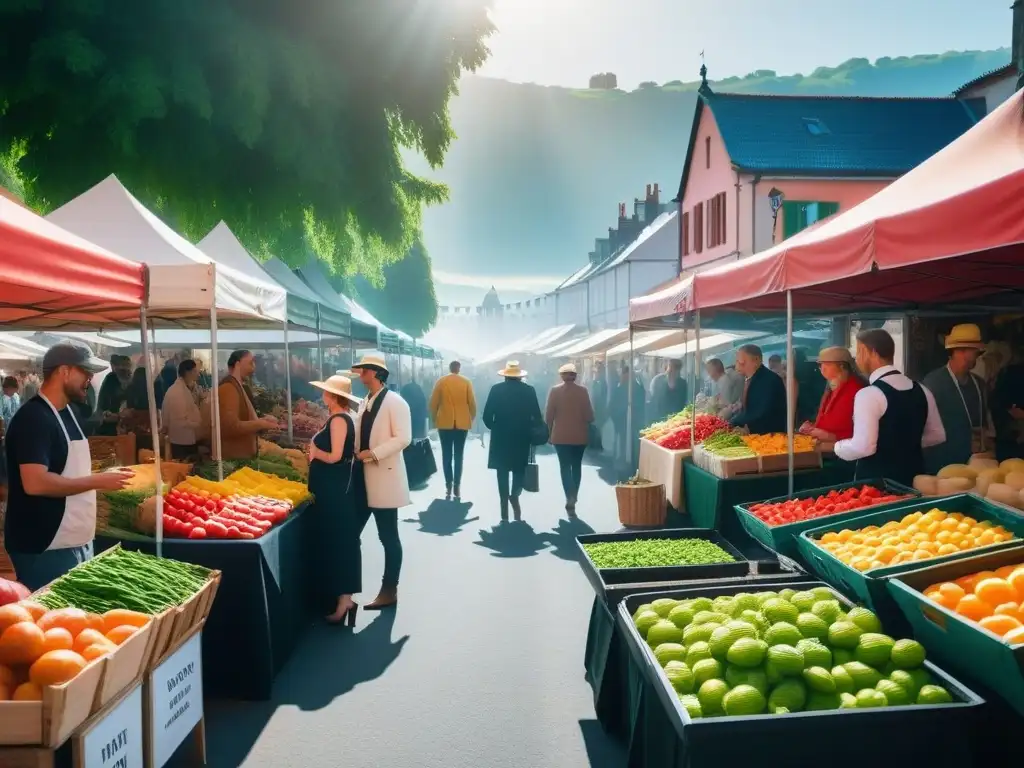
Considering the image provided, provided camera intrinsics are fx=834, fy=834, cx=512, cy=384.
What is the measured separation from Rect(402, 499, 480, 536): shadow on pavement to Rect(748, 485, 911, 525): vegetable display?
5183 mm

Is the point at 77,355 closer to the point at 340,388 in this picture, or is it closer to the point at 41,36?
the point at 340,388

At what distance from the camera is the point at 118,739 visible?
326 centimetres

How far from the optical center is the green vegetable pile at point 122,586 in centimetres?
364

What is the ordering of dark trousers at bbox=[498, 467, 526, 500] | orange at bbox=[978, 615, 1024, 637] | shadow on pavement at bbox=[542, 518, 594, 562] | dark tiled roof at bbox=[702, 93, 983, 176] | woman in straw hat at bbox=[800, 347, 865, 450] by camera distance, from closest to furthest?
orange at bbox=[978, 615, 1024, 637] → woman in straw hat at bbox=[800, 347, 865, 450] → shadow on pavement at bbox=[542, 518, 594, 562] → dark trousers at bbox=[498, 467, 526, 500] → dark tiled roof at bbox=[702, 93, 983, 176]

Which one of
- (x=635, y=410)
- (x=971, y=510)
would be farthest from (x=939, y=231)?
(x=635, y=410)

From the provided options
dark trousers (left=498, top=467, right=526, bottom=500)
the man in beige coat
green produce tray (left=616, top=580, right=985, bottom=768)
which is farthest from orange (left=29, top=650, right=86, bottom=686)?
the man in beige coat

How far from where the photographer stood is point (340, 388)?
259 inches

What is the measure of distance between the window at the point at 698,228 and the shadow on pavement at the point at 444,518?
19.5 meters

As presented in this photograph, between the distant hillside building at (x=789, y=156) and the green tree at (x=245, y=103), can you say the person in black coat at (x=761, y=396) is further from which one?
the distant hillside building at (x=789, y=156)

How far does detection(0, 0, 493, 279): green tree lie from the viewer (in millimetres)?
11164

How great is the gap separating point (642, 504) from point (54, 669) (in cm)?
700

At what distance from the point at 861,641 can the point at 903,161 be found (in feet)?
85.8

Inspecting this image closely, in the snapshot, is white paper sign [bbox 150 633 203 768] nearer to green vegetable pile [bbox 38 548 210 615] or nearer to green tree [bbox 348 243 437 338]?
green vegetable pile [bbox 38 548 210 615]

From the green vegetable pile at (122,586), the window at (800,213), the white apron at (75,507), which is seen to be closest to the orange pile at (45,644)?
the green vegetable pile at (122,586)
